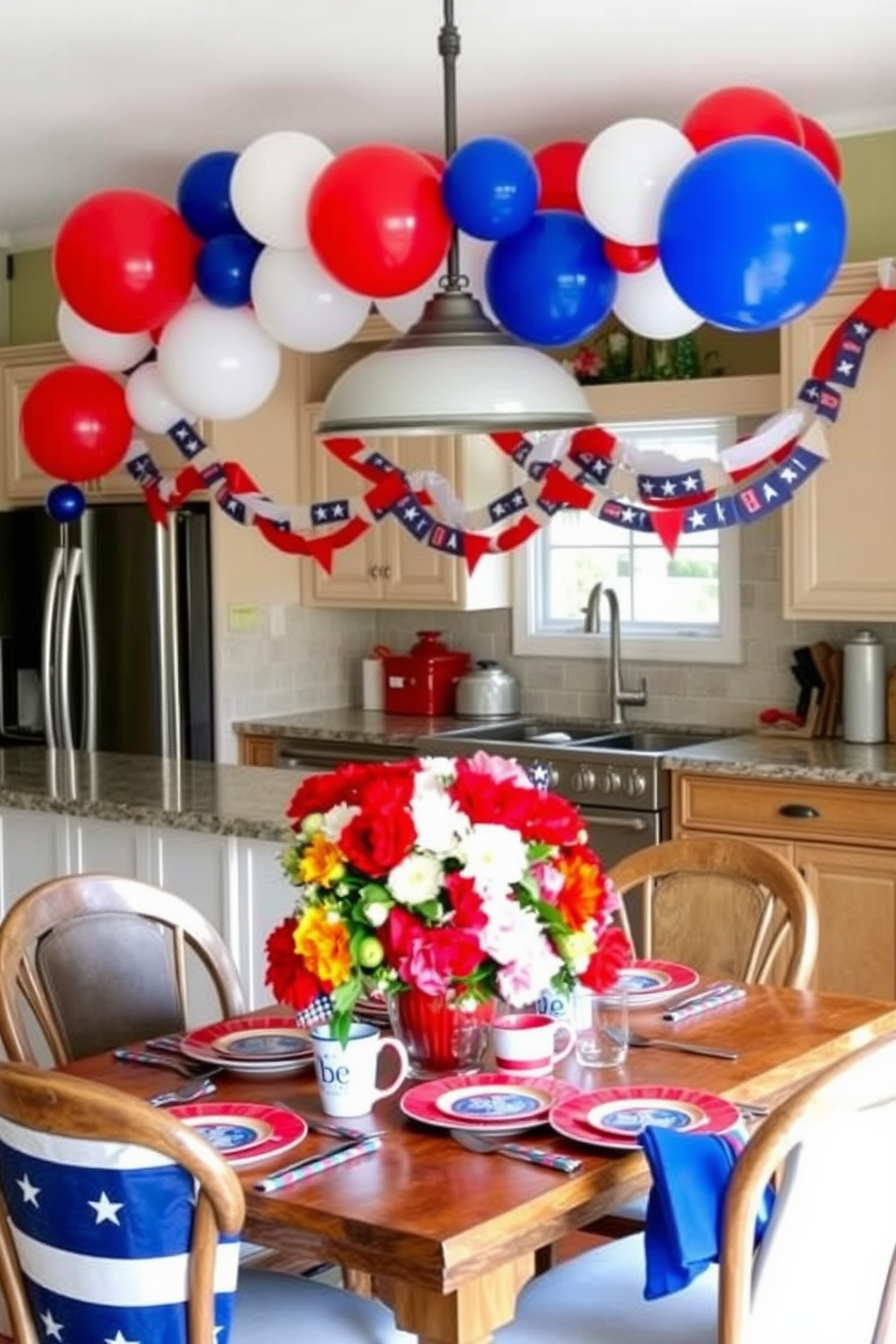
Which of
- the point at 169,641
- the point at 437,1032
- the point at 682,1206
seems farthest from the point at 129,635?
the point at 682,1206

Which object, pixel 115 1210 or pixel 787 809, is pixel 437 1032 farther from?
pixel 787 809

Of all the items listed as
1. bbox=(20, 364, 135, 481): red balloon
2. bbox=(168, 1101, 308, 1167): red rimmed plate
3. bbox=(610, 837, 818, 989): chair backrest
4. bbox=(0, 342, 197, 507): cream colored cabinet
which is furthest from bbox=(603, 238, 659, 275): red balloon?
bbox=(0, 342, 197, 507): cream colored cabinet

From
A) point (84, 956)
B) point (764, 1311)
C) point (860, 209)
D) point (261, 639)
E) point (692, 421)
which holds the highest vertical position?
point (860, 209)

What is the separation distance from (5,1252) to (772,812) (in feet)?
9.62

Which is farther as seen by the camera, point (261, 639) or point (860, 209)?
point (261, 639)

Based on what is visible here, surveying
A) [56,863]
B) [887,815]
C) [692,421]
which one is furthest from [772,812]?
[56,863]

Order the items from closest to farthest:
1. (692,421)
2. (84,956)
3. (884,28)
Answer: (84,956), (884,28), (692,421)

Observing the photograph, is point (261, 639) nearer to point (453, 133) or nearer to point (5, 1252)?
point (453, 133)

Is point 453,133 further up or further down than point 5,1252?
further up

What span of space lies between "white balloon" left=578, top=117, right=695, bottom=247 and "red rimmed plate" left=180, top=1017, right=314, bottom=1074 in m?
1.45

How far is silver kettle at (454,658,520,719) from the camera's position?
6066 millimetres

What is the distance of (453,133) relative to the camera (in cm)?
327

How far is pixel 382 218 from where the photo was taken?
3.24 m

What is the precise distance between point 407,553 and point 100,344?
6.44 ft
